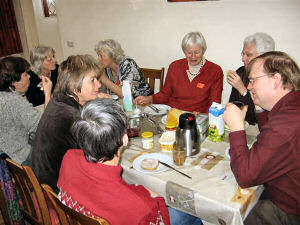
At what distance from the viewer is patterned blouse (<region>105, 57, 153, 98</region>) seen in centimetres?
268

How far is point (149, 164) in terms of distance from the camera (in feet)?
4.73

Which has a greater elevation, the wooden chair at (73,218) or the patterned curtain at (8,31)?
the patterned curtain at (8,31)

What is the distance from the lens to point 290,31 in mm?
2650

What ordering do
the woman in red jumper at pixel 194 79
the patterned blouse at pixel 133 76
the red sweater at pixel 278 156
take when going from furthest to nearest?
1. the patterned blouse at pixel 133 76
2. the woman in red jumper at pixel 194 79
3. the red sweater at pixel 278 156

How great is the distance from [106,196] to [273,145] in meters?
0.72

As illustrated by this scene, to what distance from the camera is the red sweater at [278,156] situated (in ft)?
3.83

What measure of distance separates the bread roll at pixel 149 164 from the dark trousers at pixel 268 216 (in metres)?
0.54

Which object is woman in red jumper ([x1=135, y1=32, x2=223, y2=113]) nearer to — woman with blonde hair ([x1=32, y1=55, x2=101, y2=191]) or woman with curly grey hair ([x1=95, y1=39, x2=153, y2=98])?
woman with curly grey hair ([x1=95, y1=39, x2=153, y2=98])

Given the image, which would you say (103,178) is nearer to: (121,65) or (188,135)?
(188,135)

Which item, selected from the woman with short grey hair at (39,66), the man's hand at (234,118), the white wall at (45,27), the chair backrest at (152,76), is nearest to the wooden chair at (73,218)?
the man's hand at (234,118)

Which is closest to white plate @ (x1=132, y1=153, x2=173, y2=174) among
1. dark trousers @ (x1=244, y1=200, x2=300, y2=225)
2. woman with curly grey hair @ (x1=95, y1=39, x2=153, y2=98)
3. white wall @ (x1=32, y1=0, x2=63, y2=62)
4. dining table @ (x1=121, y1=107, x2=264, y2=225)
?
dining table @ (x1=121, y1=107, x2=264, y2=225)

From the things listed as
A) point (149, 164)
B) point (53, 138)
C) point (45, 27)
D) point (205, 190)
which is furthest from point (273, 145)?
point (45, 27)

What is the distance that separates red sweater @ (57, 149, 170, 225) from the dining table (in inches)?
8.8

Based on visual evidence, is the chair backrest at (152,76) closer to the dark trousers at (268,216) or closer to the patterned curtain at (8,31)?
the dark trousers at (268,216)
